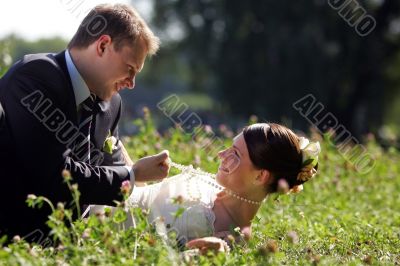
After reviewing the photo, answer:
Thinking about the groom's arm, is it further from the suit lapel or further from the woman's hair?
the woman's hair

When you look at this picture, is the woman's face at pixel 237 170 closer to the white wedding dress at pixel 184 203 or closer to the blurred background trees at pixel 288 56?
the white wedding dress at pixel 184 203

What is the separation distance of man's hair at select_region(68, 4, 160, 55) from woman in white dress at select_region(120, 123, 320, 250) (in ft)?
2.56

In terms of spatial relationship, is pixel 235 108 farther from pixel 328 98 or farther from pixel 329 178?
pixel 329 178

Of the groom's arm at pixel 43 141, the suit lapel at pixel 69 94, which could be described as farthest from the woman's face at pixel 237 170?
the suit lapel at pixel 69 94

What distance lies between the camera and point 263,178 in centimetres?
418

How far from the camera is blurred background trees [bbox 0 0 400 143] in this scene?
2412 cm

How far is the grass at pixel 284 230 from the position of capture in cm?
312

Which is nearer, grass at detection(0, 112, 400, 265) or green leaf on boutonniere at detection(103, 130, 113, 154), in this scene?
grass at detection(0, 112, 400, 265)

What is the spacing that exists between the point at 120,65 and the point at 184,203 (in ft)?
2.83

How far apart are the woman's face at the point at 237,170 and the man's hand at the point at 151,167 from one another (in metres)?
0.38

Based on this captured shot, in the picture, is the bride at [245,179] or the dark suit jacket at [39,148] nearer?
the dark suit jacket at [39,148]

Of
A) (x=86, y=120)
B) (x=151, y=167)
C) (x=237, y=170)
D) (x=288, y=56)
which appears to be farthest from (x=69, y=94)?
(x=288, y=56)

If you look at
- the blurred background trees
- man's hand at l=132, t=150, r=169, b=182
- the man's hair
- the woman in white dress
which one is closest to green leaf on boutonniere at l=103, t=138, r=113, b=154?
the woman in white dress

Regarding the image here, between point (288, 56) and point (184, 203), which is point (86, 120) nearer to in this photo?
point (184, 203)
